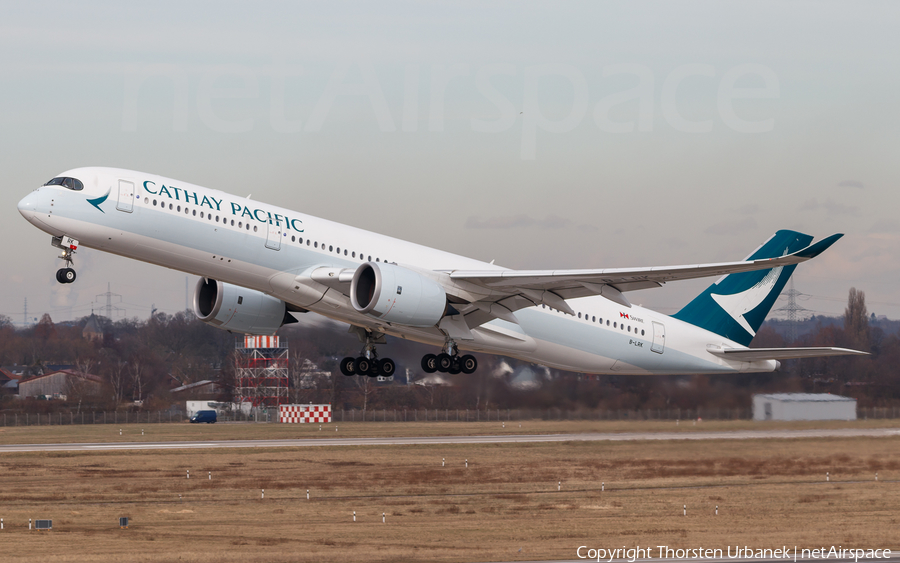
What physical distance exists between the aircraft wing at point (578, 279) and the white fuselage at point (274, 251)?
1.99 metres

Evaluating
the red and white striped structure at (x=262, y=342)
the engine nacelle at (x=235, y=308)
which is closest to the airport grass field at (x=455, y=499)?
the engine nacelle at (x=235, y=308)

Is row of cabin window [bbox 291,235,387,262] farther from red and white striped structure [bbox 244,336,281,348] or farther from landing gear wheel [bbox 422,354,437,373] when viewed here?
red and white striped structure [bbox 244,336,281,348]

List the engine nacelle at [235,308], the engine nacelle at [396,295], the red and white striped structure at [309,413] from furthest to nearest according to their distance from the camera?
1. the red and white striped structure at [309,413]
2. the engine nacelle at [235,308]
3. the engine nacelle at [396,295]

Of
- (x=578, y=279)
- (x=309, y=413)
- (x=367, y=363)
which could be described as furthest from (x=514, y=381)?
(x=309, y=413)

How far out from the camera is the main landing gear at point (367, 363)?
3453 cm

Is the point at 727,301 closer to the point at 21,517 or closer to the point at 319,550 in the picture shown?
the point at 319,550

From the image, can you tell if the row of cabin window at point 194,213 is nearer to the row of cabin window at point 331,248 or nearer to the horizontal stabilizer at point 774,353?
the row of cabin window at point 331,248

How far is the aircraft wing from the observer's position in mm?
27906

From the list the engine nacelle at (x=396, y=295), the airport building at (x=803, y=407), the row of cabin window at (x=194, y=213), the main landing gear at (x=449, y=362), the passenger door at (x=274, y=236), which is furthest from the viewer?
the airport building at (x=803, y=407)

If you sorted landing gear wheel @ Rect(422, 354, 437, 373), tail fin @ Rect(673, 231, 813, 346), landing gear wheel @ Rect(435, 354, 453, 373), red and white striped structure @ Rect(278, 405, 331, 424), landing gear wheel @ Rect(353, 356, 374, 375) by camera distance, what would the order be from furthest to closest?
red and white striped structure @ Rect(278, 405, 331, 424) < tail fin @ Rect(673, 231, 813, 346) < landing gear wheel @ Rect(353, 356, 374, 375) < landing gear wheel @ Rect(422, 354, 437, 373) < landing gear wheel @ Rect(435, 354, 453, 373)

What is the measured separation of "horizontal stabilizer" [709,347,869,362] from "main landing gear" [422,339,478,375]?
10230 mm

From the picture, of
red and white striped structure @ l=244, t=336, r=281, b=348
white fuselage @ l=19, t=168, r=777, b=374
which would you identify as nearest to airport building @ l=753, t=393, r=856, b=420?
white fuselage @ l=19, t=168, r=777, b=374

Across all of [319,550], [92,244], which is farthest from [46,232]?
[319,550]

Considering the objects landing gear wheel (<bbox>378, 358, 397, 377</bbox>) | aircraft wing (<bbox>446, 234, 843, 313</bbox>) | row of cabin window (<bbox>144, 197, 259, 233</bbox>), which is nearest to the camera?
row of cabin window (<bbox>144, 197, 259, 233</bbox>)
